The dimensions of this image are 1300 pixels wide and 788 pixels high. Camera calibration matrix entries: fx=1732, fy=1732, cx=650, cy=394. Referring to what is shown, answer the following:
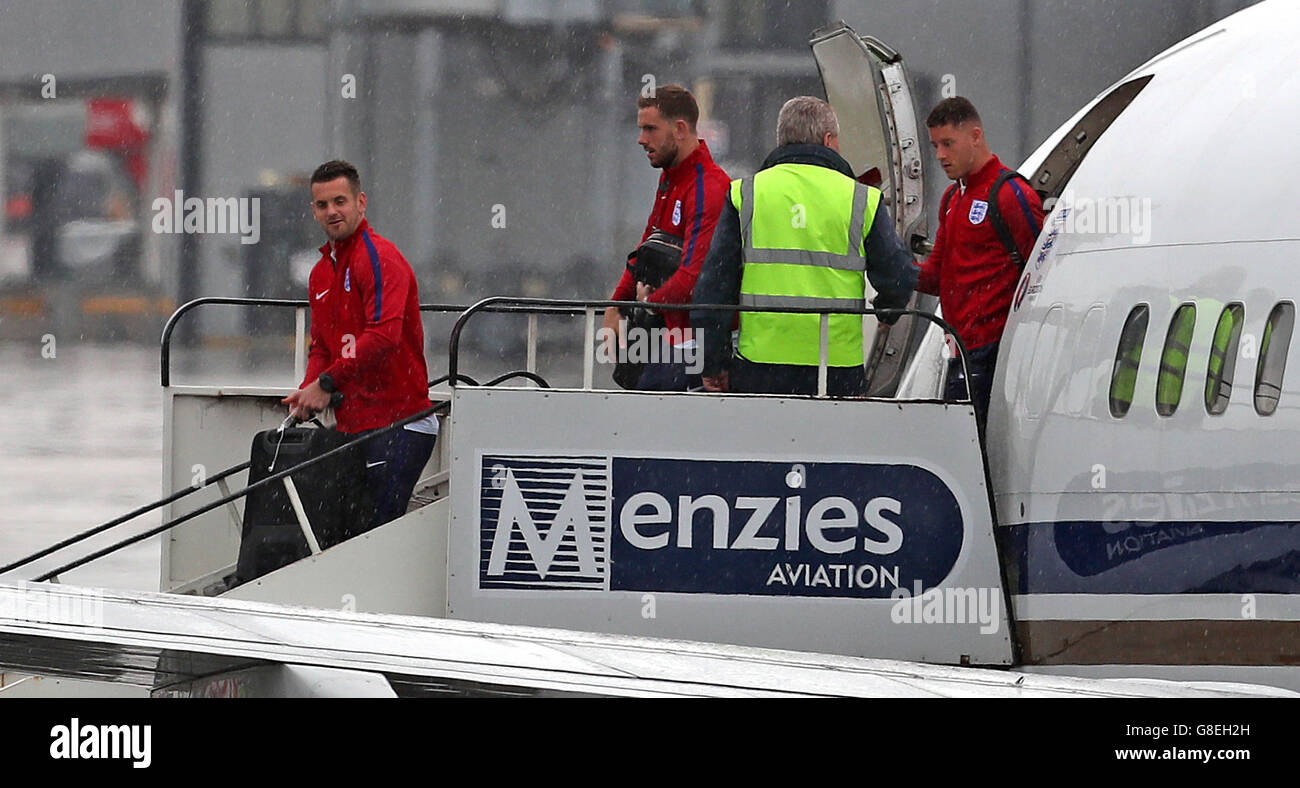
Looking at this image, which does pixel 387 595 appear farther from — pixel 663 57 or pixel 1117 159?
pixel 663 57

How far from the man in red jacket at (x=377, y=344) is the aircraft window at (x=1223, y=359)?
3.35m

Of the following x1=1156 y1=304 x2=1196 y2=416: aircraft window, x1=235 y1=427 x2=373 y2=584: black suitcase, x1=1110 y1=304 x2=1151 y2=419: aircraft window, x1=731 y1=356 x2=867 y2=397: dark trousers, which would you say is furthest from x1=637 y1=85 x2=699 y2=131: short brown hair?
x1=1156 y1=304 x2=1196 y2=416: aircraft window

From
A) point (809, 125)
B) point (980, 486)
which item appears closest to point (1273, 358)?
point (980, 486)

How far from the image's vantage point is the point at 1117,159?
22.9 ft

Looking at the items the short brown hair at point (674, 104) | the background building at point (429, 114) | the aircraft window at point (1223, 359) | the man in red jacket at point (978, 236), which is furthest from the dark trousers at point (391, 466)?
the background building at point (429, 114)

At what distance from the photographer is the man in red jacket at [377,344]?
755 centimetres

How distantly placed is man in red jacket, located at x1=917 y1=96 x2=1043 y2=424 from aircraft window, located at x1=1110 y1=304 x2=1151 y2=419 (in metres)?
0.92

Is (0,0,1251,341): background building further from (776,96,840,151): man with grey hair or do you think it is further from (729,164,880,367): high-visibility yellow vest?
(729,164,880,367): high-visibility yellow vest

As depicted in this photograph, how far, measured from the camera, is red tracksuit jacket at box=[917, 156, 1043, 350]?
757 cm

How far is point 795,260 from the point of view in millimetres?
7352

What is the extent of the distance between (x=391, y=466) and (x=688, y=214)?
5.73ft

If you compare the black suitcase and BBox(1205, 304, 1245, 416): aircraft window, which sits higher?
BBox(1205, 304, 1245, 416): aircraft window
